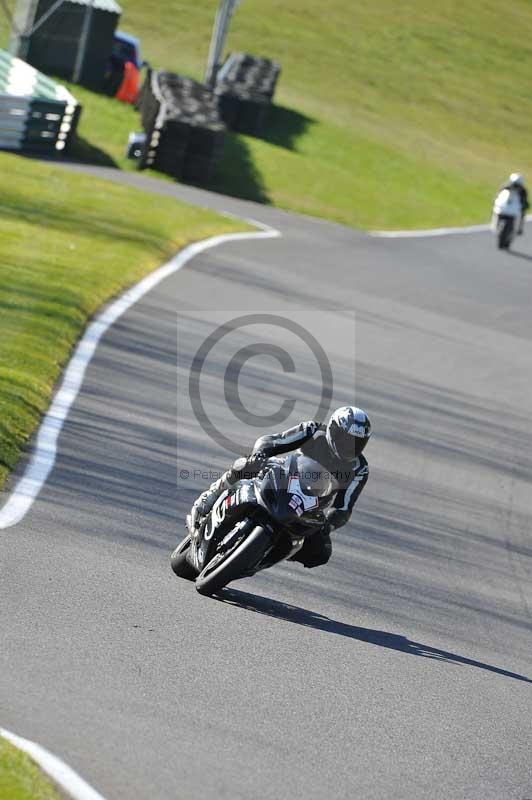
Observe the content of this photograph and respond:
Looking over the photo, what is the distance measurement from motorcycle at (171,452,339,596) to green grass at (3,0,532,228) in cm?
2738

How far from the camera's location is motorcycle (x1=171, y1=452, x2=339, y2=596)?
30.8 feet

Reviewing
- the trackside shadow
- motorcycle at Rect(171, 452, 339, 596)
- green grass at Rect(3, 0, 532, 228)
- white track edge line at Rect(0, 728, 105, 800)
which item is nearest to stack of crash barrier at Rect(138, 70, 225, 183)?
green grass at Rect(3, 0, 532, 228)

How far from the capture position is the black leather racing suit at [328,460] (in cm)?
952

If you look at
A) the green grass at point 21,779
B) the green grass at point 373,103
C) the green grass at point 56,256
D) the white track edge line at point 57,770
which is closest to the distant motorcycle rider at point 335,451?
the green grass at point 56,256

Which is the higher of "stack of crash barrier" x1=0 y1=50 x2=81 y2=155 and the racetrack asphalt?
the racetrack asphalt

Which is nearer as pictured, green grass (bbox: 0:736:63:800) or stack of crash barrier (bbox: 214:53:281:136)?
green grass (bbox: 0:736:63:800)

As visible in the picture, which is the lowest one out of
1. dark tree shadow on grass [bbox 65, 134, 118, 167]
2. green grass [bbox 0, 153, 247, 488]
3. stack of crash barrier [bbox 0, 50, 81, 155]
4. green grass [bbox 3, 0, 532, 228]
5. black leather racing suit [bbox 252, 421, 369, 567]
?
green grass [bbox 3, 0, 532, 228]

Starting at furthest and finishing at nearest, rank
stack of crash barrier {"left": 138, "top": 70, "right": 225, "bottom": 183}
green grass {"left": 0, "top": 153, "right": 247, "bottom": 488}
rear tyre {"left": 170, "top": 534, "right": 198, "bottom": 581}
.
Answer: stack of crash barrier {"left": 138, "top": 70, "right": 225, "bottom": 183} < green grass {"left": 0, "top": 153, "right": 247, "bottom": 488} < rear tyre {"left": 170, "top": 534, "right": 198, "bottom": 581}

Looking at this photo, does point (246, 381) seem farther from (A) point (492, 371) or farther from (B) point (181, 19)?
(B) point (181, 19)

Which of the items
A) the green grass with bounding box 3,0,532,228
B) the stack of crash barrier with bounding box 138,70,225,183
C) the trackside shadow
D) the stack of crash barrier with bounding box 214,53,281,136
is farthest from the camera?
the stack of crash barrier with bounding box 214,53,281,136

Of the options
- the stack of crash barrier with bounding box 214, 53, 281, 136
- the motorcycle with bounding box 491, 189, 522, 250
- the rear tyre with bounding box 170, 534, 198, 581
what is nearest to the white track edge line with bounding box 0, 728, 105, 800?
the rear tyre with bounding box 170, 534, 198, 581

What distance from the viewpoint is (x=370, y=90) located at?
68375 millimetres

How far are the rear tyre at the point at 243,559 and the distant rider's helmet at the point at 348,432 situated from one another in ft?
2.29

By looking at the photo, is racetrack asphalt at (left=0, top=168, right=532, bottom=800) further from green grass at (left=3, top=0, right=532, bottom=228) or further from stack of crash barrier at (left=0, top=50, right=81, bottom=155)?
green grass at (left=3, top=0, right=532, bottom=228)
